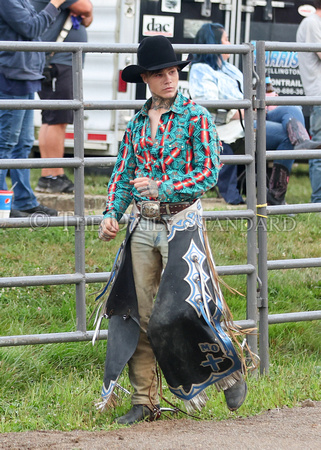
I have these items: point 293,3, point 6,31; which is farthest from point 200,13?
point 6,31

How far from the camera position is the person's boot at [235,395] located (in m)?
3.89

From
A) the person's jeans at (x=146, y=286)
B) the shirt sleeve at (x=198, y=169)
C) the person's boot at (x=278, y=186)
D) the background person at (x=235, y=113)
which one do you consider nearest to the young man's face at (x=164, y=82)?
the shirt sleeve at (x=198, y=169)

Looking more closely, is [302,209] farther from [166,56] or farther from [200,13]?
[200,13]

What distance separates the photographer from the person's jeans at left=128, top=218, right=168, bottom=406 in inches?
151

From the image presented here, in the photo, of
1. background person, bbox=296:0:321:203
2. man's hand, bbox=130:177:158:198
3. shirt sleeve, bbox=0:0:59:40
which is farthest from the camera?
background person, bbox=296:0:321:203

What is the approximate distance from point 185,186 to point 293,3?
7674 millimetres

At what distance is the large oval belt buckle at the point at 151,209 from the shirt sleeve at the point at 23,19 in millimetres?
3204

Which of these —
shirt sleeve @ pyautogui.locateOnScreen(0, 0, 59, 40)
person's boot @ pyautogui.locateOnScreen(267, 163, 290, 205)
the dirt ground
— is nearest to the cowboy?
the dirt ground

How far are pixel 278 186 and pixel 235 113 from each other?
1075 mm

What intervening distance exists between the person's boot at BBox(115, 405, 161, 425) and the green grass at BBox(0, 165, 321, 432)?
0.08m

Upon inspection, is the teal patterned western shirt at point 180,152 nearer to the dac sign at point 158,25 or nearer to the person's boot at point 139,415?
the person's boot at point 139,415

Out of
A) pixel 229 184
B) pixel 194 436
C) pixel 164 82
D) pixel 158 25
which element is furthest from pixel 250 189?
pixel 158 25

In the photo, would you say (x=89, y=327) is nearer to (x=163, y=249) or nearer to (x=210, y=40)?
(x=163, y=249)

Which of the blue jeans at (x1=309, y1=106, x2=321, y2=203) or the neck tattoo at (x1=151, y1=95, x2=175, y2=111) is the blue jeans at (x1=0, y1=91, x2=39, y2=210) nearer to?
the neck tattoo at (x1=151, y1=95, x2=175, y2=111)
